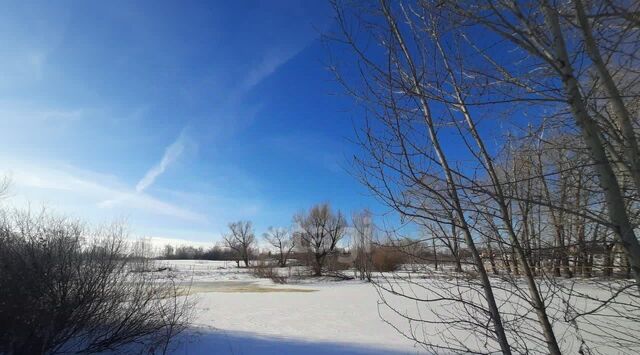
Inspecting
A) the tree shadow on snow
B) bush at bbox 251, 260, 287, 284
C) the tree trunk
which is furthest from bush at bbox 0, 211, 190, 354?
bush at bbox 251, 260, 287, 284

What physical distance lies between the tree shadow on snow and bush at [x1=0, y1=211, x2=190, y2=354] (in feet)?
1.98

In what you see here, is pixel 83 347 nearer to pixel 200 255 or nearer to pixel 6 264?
pixel 6 264

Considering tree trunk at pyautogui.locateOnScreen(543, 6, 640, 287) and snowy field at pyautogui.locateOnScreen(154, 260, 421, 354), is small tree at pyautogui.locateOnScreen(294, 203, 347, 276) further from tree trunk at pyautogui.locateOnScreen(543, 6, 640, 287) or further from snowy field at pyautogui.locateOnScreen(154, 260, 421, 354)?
tree trunk at pyautogui.locateOnScreen(543, 6, 640, 287)

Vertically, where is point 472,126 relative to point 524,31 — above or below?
below

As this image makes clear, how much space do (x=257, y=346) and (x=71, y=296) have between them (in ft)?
13.0

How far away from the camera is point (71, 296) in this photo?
705 cm

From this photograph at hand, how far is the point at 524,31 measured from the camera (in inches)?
81.3

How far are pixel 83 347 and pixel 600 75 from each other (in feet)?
31.1

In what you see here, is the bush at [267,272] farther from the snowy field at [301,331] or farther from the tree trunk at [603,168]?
the tree trunk at [603,168]

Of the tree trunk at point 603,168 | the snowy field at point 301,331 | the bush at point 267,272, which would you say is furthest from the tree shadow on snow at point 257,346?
the bush at point 267,272

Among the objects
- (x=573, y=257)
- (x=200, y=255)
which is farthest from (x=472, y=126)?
(x=200, y=255)

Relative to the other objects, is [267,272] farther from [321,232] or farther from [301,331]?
[301,331]

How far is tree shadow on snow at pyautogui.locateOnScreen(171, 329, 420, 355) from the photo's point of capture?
7.63 m

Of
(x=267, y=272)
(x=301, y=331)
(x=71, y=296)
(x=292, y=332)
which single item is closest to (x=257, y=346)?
(x=292, y=332)
